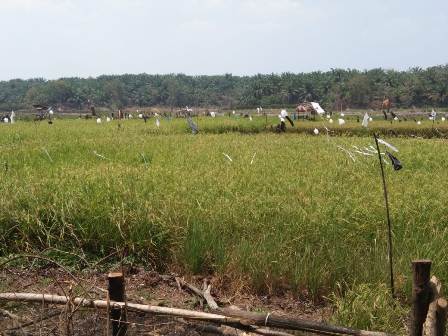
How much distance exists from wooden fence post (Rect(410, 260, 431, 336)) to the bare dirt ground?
911mm

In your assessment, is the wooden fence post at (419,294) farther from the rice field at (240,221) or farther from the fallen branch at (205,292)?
the fallen branch at (205,292)

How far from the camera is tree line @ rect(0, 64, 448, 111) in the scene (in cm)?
4847

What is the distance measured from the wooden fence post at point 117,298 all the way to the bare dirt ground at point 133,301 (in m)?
0.09

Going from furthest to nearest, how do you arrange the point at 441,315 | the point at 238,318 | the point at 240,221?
1. the point at 240,221
2. the point at 238,318
3. the point at 441,315

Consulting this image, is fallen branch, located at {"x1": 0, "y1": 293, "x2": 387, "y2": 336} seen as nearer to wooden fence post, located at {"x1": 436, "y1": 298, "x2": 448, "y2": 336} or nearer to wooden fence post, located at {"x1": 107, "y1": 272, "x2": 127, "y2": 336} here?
wooden fence post, located at {"x1": 107, "y1": 272, "x2": 127, "y2": 336}

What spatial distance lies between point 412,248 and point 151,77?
269 feet

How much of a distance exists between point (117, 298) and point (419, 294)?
135 centimetres

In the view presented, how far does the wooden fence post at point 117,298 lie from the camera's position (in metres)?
2.41

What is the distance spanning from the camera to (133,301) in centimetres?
329

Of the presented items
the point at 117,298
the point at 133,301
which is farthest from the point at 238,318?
the point at 133,301

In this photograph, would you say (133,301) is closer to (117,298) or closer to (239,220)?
(117,298)

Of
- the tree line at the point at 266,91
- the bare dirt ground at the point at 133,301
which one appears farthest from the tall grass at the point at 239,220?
the tree line at the point at 266,91

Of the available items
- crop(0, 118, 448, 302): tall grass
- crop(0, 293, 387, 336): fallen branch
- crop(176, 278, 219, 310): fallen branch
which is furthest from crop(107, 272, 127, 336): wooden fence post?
crop(0, 118, 448, 302): tall grass

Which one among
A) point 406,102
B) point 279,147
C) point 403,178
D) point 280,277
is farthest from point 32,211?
point 406,102
